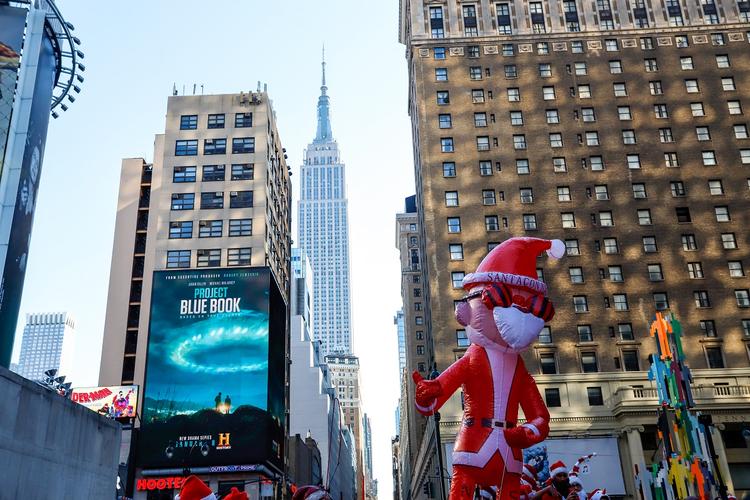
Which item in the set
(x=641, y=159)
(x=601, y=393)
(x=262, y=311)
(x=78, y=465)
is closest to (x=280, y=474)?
(x=262, y=311)

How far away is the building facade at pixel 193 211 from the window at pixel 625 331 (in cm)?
3077

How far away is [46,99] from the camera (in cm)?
3994

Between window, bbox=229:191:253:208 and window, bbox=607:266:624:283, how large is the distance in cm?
3177

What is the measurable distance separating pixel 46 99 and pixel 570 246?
116 feet

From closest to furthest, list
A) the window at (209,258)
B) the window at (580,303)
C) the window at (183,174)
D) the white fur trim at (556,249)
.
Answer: the white fur trim at (556,249) < the window at (580,303) < the window at (209,258) < the window at (183,174)

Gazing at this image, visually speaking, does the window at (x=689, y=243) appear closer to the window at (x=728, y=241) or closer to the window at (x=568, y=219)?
the window at (x=728, y=241)

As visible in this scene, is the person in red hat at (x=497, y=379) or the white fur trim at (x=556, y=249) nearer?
the person in red hat at (x=497, y=379)

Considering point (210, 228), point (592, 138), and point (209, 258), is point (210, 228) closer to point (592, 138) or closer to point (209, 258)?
point (209, 258)

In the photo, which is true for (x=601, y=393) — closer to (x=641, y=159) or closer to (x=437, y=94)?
(x=641, y=159)

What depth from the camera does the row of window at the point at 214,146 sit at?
218ft

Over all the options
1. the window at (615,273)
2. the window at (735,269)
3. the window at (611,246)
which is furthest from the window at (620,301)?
the window at (735,269)

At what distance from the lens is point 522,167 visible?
5344cm

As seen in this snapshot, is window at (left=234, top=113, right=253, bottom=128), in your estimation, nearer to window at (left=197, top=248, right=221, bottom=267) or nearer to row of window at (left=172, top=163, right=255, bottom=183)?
row of window at (left=172, top=163, right=255, bottom=183)

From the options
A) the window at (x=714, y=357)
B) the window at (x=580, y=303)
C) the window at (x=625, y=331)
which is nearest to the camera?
the window at (x=714, y=357)
